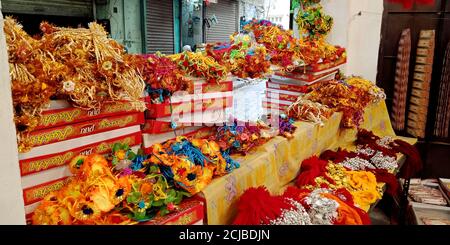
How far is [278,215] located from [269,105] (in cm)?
155

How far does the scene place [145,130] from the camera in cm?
162

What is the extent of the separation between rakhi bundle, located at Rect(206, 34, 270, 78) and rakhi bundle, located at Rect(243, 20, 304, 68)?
0.33m

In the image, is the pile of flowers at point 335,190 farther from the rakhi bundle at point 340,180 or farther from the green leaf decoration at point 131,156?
the green leaf decoration at point 131,156

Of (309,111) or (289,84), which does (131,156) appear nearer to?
(309,111)

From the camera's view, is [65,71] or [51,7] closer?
[65,71]

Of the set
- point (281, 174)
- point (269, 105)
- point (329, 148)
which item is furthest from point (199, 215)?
point (329, 148)

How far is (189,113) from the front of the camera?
1804 mm

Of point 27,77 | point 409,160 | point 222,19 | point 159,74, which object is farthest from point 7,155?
point 222,19

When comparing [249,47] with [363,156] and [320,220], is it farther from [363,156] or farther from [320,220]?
[363,156]

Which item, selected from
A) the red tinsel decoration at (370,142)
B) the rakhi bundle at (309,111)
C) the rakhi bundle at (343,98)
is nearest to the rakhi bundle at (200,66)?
the rakhi bundle at (309,111)

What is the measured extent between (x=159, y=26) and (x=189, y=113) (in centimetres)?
451

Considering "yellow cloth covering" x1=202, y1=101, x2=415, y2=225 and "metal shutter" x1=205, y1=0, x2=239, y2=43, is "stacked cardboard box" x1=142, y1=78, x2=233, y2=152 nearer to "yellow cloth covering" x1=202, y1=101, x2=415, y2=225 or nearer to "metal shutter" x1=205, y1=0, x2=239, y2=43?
"yellow cloth covering" x1=202, y1=101, x2=415, y2=225

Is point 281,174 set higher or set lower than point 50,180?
lower
